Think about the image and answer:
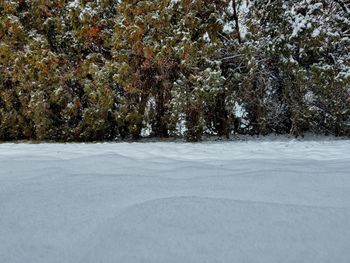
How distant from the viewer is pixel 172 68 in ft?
18.4

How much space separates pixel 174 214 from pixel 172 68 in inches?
157

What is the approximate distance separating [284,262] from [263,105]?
4.60 m

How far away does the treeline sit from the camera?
537 cm

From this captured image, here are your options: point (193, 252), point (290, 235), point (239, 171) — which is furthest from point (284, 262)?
point (239, 171)

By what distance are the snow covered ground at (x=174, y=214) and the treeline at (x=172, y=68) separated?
282cm

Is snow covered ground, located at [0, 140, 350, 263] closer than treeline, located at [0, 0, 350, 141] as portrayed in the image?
Yes

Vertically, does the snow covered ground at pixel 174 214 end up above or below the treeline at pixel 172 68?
below

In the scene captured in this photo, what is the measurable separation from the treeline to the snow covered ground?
9.25 feet

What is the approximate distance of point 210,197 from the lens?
2.07 meters

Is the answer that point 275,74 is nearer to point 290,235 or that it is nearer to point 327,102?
point 327,102

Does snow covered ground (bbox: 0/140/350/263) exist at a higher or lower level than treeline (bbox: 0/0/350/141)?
lower

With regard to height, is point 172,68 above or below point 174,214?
above

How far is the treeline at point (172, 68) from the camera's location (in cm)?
537

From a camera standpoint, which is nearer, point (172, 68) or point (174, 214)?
point (174, 214)
